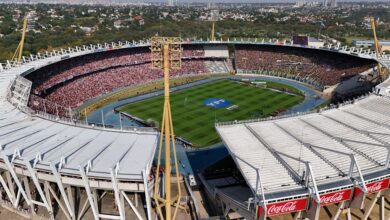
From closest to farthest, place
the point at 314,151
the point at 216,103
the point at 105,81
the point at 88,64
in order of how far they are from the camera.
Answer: the point at 314,151
the point at 216,103
the point at 105,81
the point at 88,64

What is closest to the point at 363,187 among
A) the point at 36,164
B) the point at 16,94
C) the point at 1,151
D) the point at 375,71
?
the point at 36,164

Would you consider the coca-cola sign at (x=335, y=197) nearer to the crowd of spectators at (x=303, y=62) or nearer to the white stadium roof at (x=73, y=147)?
the white stadium roof at (x=73, y=147)

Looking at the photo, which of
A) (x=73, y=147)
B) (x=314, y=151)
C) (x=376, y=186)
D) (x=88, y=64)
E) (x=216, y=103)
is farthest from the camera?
(x=88, y=64)

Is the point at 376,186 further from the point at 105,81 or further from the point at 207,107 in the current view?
the point at 105,81

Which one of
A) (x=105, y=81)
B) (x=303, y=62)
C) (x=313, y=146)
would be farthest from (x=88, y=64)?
(x=313, y=146)

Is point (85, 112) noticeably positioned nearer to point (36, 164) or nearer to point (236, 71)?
point (36, 164)

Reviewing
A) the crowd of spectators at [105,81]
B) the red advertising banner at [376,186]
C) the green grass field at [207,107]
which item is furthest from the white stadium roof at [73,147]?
the crowd of spectators at [105,81]
